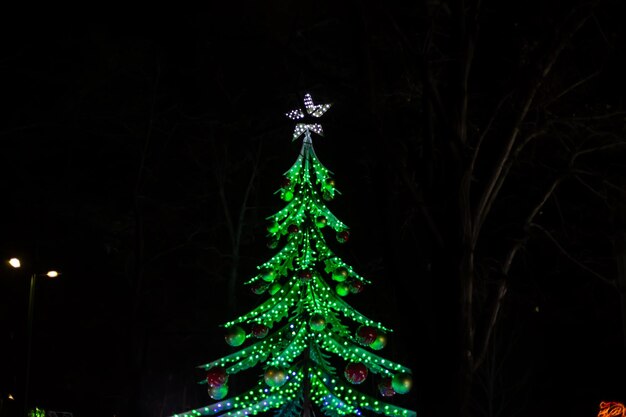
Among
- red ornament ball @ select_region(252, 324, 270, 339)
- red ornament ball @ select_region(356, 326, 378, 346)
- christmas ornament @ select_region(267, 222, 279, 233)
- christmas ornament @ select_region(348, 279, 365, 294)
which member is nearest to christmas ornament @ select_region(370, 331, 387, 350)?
red ornament ball @ select_region(356, 326, 378, 346)

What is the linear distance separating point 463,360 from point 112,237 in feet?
42.8

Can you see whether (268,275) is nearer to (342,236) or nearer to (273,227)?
(273,227)

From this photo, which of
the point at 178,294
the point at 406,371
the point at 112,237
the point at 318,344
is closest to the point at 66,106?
the point at 112,237

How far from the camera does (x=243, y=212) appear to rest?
23484 mm

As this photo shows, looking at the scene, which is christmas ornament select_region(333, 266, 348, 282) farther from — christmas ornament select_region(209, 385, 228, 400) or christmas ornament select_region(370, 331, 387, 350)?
christmas ornament select_region(209, 385, 228, 400)

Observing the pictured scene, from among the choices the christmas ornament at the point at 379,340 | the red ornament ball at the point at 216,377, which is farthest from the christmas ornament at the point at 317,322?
the red ornament ball at the point at 216,377

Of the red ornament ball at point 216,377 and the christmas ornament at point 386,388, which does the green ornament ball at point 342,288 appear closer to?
the christmas ornament at point 386,388

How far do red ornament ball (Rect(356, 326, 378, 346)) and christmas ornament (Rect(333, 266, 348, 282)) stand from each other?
1339 millimetres

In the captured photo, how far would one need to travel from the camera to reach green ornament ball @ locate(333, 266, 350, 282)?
13.3 meters

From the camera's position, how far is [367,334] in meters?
12.1

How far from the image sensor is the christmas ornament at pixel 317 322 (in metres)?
13.0

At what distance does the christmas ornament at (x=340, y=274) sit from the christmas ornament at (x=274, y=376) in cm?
198

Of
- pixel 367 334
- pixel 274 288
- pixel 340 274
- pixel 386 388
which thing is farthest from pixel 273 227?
pixel 386 388

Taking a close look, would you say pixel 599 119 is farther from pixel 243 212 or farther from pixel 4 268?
pixel 4 268
